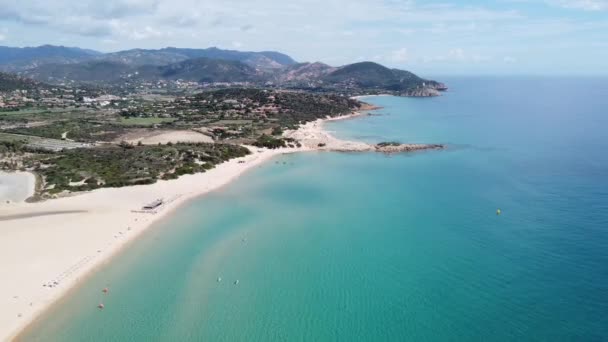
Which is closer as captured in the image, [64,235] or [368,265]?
[368,265]

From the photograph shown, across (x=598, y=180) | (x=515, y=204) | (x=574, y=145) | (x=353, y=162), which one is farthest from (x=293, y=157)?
(x=574, y=145)

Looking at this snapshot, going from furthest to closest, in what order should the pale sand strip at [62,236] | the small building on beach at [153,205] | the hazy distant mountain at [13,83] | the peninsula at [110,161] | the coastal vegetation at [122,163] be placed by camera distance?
the hazy distant mountain at [13,83]
the coastal vegetation at [122,163]
the small building on beach at [153,205]
the peninsula at [110,161]
the pale sand strip at [62,236]

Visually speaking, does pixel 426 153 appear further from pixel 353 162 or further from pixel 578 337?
pixel 578 337

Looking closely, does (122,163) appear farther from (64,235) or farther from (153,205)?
(64,235)

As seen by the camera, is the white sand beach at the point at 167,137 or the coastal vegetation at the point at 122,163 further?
the white sand beach at the point at 167,137

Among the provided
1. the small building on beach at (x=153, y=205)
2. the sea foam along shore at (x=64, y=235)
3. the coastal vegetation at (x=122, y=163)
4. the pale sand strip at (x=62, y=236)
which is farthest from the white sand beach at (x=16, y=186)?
the small building on beach at (x=153, y=205)

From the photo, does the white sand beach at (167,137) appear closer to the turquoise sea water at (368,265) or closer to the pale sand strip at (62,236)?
the pale sand strip at (62,236)

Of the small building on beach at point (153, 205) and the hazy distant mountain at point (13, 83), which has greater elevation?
the hazy distant mountain at point (13, 83)

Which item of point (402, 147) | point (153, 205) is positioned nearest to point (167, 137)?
point (153, 205)
